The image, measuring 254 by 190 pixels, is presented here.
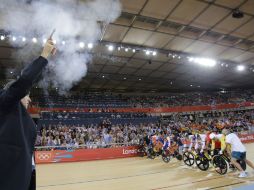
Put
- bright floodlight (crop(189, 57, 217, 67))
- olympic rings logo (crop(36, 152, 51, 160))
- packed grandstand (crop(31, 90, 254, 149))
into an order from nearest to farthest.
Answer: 1. olympic rings logo (crop(36, 152, 51, 160))
2. packed grandstand (crop(31, 90, 254, 149))
3. bright floodlight (crop(189, 57, 217, 67))

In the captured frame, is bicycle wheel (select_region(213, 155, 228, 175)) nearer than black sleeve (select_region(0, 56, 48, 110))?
No

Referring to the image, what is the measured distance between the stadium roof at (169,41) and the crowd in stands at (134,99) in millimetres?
2270

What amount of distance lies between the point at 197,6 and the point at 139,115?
13.8 metres

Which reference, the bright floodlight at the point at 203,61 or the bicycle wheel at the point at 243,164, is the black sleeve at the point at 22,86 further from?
the bright floodlight at the point at 203,61

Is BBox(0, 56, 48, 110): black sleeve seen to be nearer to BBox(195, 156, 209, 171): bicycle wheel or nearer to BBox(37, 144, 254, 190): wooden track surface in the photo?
BBox(37, 144, 254, 190): wooden track surface

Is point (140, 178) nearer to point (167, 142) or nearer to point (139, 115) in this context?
point (167, 142)

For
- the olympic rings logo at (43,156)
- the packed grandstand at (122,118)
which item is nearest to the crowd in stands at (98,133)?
the packed grandstand at (122,118)

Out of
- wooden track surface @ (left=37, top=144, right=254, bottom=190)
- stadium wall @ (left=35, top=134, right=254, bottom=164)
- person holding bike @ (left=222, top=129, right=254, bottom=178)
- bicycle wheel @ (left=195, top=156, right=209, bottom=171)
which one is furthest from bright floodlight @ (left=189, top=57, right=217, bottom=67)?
person holding bike @ (left=222, top=129, right=254, bottom=178)

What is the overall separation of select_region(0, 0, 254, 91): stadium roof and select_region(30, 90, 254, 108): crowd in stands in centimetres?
227

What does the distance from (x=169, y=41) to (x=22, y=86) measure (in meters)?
13.7

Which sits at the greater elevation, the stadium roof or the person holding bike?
the stadium roof

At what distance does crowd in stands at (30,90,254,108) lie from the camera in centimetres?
2336

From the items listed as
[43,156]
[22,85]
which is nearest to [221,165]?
[22,85]

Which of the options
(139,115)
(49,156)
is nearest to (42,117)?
(49,156)
